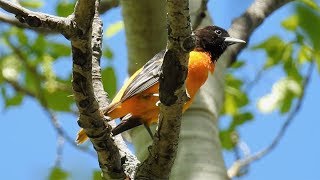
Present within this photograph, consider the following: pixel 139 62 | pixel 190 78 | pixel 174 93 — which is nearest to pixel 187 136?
pixel 190 78

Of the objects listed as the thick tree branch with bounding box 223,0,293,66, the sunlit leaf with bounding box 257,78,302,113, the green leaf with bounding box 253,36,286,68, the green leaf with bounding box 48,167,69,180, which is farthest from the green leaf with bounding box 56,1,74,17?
the sunlit leaf with bounding box 257,78,302,113

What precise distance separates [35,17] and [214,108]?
7.10 feet

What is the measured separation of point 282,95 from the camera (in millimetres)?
5730

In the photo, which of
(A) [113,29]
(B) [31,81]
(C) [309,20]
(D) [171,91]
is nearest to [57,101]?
(B) [31,81]

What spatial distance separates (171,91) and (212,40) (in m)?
2.76

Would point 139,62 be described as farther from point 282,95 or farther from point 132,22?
point 282,95

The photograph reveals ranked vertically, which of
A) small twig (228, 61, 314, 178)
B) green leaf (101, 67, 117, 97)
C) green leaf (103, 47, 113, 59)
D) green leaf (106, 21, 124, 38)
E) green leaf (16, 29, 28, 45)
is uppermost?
green leaf (16, 29, 28, 45)

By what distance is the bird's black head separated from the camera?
4.93 meters

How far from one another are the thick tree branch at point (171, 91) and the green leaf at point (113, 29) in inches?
119

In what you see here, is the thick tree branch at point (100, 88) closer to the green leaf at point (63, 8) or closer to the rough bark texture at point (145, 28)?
the rough bark texture at point (145, 28)

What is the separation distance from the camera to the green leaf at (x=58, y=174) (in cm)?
469

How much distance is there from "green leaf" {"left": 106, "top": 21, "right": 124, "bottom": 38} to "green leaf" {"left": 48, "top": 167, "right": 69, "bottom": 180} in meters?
1.42

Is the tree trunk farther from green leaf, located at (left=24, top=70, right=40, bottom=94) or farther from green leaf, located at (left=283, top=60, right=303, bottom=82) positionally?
green leaf, located at (left=24, top=70, right=40, bottom=94)

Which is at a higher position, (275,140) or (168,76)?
(168,76)
